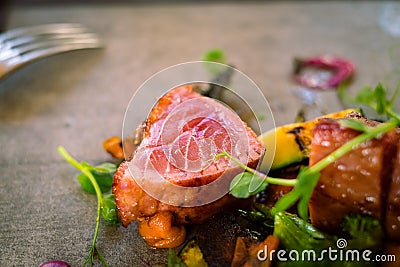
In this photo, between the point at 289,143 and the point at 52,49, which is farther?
the point at 52,49

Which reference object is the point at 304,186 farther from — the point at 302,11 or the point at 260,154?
the point at 302,11

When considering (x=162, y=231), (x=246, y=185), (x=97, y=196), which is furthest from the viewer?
(x=97, y=196)

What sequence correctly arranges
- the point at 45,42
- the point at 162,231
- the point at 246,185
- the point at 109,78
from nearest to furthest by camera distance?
the point at 246,185 → the point at 162,231 → the point at 109,78 → the point at 45,42

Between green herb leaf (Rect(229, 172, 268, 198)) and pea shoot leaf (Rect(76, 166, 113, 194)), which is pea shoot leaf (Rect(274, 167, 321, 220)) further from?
pea shoot leaf (Rect(76, 166, 113, 194))

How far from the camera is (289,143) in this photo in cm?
185

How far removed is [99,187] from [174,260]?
475 mm

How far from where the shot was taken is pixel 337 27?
3.15 m

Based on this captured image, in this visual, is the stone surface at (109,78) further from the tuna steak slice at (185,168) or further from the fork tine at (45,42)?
the tuna steak slice at (185,168)

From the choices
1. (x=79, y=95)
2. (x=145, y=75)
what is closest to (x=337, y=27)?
(x=145, y=75)

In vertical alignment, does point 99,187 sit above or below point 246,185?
below

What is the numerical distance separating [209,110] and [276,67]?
108 cm

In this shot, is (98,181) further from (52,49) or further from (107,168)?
(52,49)

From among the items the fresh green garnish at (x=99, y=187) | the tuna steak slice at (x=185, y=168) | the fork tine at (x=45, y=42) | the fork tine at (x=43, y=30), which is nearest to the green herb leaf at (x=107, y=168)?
the fresh green garnish at (x=99, y=187)

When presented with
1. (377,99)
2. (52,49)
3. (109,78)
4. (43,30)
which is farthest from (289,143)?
(43,30)
